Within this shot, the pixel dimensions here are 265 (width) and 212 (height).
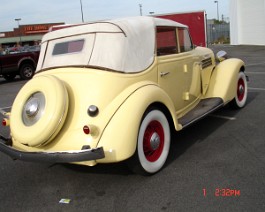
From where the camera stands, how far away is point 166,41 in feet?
16.2

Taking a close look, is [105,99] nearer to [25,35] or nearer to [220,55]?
[220,55]

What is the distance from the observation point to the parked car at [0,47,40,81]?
15.0 metres

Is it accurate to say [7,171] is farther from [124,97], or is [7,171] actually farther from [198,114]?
[198,114]

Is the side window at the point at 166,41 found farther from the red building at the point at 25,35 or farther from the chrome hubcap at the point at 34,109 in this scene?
the red building at the point at 25,35

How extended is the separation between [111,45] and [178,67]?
1.16 metres

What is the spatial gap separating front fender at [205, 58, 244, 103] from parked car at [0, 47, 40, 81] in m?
11.2

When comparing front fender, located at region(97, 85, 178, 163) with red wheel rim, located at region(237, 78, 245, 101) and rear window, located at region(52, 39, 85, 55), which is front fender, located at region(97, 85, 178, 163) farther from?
red wheel rim, located at region(237, 78, 245, 101)

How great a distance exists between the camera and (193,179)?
3.68m

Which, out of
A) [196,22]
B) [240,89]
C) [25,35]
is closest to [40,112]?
[240,89]

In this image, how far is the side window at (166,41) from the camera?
4668 millimetres

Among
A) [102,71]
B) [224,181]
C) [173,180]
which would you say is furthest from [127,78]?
[224,181]

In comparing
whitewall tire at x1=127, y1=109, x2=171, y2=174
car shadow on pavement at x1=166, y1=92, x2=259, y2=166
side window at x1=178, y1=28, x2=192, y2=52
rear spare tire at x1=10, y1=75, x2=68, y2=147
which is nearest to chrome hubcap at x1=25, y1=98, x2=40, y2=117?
rear spare tire at x1=10, y1=75, x2=68, y2=147

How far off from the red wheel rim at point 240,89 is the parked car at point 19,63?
11216mm

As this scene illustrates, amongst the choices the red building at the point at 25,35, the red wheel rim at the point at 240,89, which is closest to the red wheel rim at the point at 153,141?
the red wheel rim at the point at 240,89
